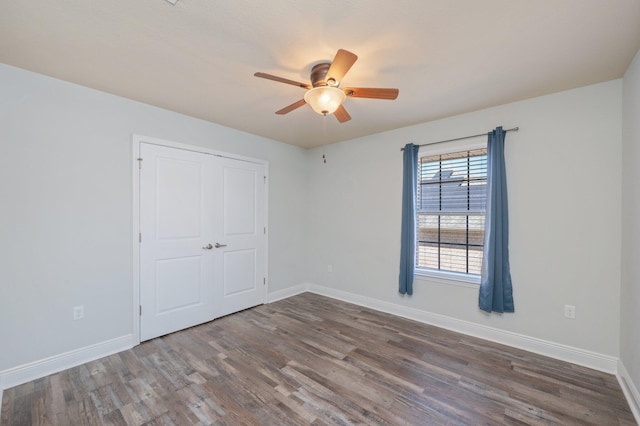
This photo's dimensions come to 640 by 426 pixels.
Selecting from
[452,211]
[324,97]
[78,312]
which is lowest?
[78,312]

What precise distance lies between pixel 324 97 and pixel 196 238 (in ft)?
7.95

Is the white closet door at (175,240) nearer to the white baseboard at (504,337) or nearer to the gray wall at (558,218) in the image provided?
the white baseboard at (504,337)

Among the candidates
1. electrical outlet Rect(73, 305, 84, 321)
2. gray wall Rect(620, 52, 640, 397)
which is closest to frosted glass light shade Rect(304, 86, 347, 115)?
gray wall Rect(620, 52, 640, 397)

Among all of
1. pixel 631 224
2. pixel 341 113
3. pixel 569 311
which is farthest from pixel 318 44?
pixel 569 311

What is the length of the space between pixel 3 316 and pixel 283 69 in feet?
9.86

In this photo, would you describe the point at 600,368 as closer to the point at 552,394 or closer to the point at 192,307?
the point at 552,394

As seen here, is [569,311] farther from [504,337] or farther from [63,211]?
[63,211]

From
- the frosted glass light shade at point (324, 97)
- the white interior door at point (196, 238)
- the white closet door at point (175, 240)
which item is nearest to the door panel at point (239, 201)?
the white interior door at point (196, 238)

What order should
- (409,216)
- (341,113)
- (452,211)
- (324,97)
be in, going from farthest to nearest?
(409,216), (452,211), (341,113), (324,97)

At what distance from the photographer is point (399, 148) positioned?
370cm

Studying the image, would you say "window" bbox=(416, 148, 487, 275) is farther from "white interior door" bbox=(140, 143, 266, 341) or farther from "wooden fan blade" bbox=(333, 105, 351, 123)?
"white interior door" bbox=(140, 143, 266, 341)

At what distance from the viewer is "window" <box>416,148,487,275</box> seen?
3.17m

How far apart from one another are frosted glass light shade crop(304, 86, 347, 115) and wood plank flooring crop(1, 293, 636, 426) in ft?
7.22

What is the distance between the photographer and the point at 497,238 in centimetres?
285
